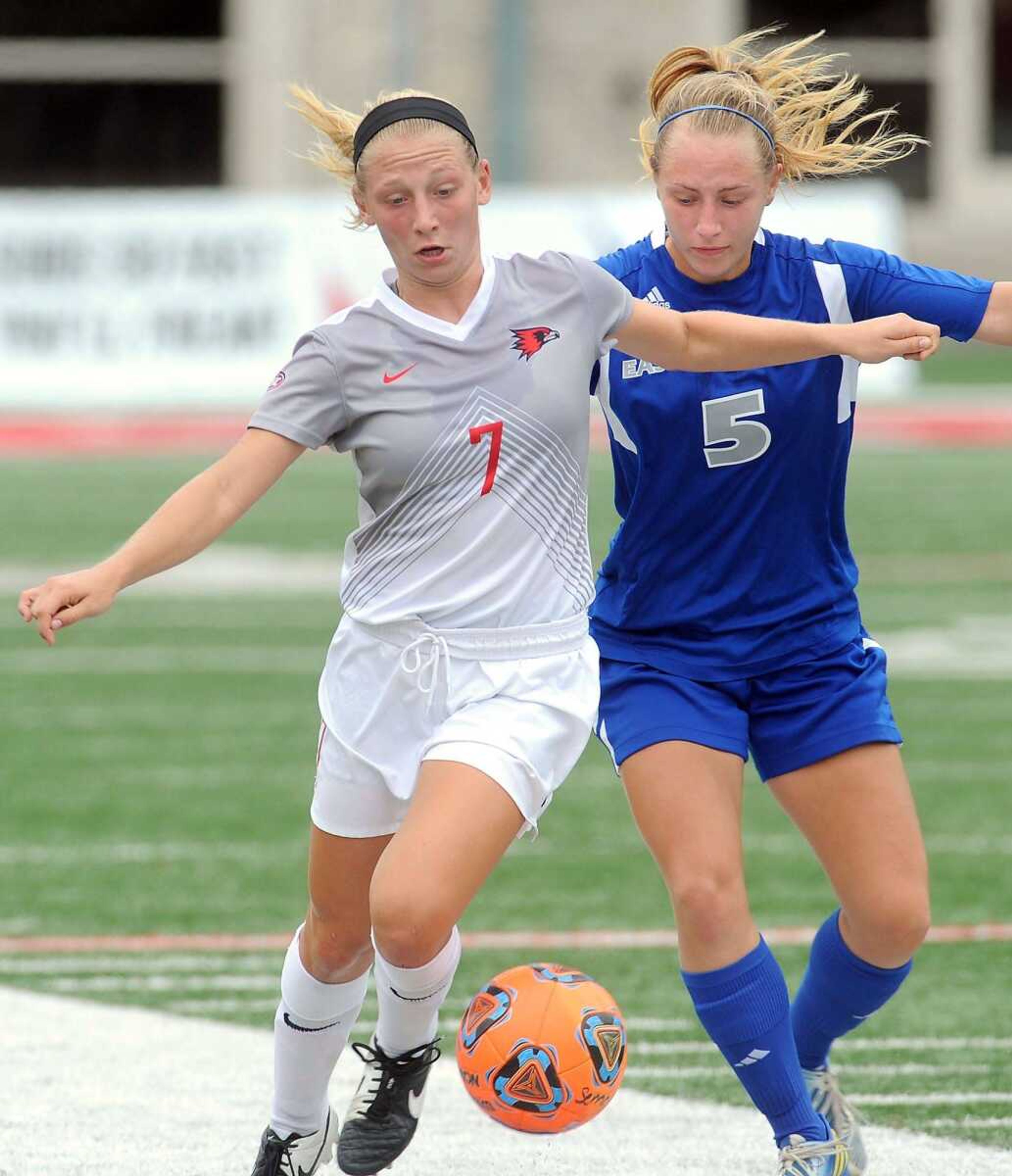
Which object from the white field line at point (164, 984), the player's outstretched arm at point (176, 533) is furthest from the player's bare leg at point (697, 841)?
the white field line at point (164, 984)

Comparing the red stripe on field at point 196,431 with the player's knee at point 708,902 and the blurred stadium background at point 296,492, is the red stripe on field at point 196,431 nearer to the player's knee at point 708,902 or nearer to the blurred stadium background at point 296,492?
the blurred stadium background at point 296,492

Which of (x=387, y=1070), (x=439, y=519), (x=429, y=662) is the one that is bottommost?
(x=387, y=1070)

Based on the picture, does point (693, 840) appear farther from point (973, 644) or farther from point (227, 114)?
point (227, 114)

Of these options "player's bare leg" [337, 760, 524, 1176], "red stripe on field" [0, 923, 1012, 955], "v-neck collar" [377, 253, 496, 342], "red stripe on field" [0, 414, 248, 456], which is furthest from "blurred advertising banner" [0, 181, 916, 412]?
"player's bare leg" [337, 760, 524, 1176]

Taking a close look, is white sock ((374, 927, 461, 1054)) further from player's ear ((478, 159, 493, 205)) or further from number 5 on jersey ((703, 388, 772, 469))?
player's ear ((478, 159, 493, 205))

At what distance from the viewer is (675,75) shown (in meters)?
5.47

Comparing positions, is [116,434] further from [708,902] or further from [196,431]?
[708,902]

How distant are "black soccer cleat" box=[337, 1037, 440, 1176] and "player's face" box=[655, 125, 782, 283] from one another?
1754 mm

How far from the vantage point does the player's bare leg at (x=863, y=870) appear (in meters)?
5.12

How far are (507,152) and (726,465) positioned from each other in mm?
29239

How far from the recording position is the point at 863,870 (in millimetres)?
5125

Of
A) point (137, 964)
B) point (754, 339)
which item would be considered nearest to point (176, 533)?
point (754, 339)

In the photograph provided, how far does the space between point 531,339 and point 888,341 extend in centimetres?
70

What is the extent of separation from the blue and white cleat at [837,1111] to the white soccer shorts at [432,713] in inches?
38.5
